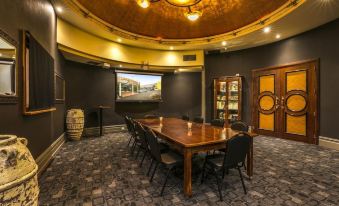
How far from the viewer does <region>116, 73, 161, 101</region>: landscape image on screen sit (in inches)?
271

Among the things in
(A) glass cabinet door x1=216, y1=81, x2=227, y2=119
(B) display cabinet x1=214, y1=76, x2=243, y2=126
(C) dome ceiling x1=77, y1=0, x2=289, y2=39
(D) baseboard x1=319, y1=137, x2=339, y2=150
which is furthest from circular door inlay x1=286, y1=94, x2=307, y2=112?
(C) dome ceiling x1=77, y1=0, x2=289, y2=39

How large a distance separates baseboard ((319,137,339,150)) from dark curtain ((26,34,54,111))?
21.4 ft

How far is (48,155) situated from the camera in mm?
3533

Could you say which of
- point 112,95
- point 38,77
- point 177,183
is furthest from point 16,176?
point 112,95

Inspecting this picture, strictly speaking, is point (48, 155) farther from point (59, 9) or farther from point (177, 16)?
point (177, 16)

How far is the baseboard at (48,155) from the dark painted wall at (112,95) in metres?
1.67

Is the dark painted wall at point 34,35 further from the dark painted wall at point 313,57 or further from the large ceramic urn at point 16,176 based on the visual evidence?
the dark painted wall at point 313,57

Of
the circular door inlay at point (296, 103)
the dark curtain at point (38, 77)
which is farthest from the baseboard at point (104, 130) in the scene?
the circular door inlay at point (296, 103)

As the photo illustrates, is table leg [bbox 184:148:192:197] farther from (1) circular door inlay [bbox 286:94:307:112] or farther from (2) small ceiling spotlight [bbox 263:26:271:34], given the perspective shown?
(1) circular door inlay [bbox 286:94:307:112]

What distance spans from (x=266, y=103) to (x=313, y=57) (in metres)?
1.88

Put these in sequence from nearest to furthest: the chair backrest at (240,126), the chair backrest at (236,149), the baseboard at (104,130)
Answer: the chair backrest at (236,149)
the chair backrest at (240,126)
the baseboard at (104,130)

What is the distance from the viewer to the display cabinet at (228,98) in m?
6.79

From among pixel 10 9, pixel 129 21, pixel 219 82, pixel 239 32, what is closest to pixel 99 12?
pixel 129 21

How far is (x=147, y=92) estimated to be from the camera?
24.3 ft
